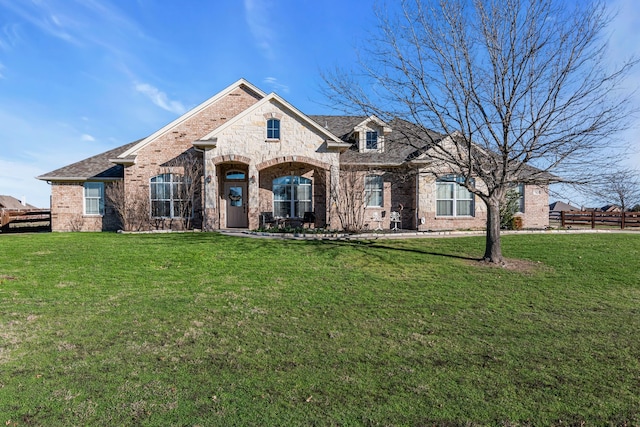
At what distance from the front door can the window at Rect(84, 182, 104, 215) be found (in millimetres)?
6885

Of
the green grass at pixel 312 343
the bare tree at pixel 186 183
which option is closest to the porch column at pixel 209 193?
the bare tree at pixel 186 183

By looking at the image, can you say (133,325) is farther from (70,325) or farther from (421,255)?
(421,255)

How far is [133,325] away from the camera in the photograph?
229 inches

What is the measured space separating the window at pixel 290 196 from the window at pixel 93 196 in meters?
9.50

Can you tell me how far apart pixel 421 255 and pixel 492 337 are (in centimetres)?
628

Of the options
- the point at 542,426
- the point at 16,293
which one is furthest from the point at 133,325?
the point at 542,426

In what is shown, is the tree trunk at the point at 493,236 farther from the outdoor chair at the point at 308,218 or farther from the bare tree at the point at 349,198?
the outdoor chair at the point at 308,218

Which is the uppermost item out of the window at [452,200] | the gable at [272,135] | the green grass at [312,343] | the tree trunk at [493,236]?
the gable at [272,135]

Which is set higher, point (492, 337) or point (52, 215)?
point (52, 215)

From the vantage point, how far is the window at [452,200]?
65.7 feet

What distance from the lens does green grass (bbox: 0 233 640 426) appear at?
12.0 ft

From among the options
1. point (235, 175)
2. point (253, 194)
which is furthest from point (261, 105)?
point (253, 194)

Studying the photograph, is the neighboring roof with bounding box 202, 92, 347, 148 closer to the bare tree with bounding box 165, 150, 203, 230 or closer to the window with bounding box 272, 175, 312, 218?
the bare tree with bounding box 165, 150, 203, 230

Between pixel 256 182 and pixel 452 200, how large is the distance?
10.6 m
